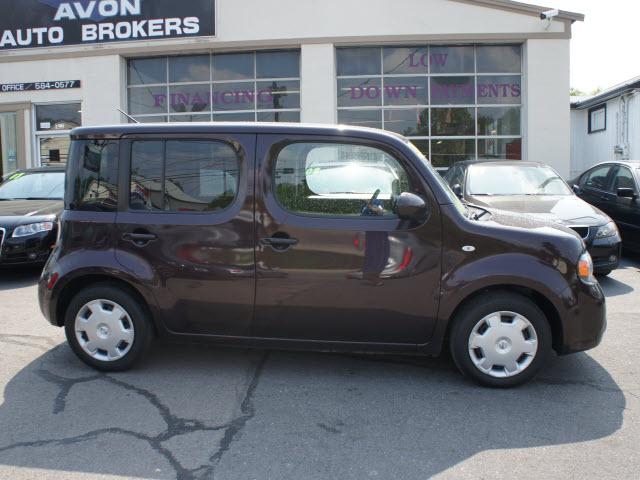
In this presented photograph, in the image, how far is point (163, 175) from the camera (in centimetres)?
432

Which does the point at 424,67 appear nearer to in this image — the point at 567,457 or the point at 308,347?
the point at 308,347

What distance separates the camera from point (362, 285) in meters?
4.06

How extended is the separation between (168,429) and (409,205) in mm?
2037

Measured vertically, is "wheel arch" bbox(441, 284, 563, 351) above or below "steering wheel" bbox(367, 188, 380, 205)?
below

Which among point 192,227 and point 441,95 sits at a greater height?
point 441,95

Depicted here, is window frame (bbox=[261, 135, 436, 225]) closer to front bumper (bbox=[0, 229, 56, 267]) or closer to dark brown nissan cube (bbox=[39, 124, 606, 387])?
dark brown nissan cube (bbox=[39, 124, 606, 387])

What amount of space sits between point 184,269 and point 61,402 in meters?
1.18

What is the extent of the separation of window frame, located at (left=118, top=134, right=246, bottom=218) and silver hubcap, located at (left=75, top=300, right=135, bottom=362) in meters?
0.73

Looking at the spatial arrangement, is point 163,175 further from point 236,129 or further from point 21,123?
point 21,123

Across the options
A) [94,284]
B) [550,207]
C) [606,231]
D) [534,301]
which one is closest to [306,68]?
[550,207]

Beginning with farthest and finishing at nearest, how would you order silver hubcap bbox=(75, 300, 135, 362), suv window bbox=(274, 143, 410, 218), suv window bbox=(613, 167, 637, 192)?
suv window bbox=(613, 167, 637, 192) → silver hubcap bbox=(75, 300, 135, 362) → suv window bbox=(274, 143, 410, 218)

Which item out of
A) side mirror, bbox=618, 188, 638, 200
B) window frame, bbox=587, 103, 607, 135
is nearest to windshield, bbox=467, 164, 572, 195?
side mirror, bbox=618, 188, 638, 200

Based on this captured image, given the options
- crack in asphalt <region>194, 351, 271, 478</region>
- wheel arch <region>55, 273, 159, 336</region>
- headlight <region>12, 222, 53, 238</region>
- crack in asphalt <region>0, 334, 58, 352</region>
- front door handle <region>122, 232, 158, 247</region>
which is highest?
front door handle <region>122, 232, 158, 247</region>

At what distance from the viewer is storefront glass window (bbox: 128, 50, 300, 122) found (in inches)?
581
